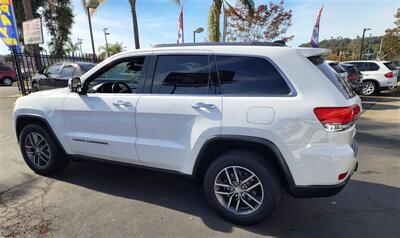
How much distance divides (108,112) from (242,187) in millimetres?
1762

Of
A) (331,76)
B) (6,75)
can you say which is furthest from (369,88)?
(6,75)

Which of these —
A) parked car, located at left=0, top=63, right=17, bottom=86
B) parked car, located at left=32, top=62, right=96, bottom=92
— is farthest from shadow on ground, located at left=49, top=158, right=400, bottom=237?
parked car, located at left=0, top=63, right=17, bottom=86

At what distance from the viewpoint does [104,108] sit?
3.49 meters

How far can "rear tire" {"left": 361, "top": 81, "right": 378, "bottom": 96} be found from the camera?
1349 centimetres

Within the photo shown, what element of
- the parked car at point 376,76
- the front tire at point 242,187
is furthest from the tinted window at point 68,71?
the parked car at point 376,76

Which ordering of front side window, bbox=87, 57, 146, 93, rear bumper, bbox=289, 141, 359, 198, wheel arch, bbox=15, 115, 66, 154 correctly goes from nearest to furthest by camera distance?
rear bumper, bbox=289, 141, 359, 198
front side window, bbox=87, 57, 146, 93
wheel arch, bbox=15, 115, 66, 154

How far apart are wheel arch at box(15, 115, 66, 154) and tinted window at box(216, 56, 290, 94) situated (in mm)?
2490

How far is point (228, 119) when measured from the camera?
2828 millimetres

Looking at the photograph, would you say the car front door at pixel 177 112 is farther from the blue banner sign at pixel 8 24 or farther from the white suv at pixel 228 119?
the blue banner sign at pixel 8 24

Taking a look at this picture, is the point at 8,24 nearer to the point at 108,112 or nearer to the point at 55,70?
the point at 55,70

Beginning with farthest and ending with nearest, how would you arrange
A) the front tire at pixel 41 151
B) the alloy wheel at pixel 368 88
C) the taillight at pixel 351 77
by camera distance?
1. the alloy wheel at pixel 368 88
2. the taillight at pixel 351 77
3. the front tire at pixel 41 151

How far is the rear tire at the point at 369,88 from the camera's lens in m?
13.5

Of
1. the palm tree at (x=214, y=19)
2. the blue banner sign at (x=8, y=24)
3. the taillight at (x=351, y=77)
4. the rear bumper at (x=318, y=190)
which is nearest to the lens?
the rear bumper at (x=318, y=190)

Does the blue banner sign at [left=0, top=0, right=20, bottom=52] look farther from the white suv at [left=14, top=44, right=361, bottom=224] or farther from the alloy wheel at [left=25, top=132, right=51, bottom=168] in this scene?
the white suv at [left=14, top=44, right=361, bottom=224]
